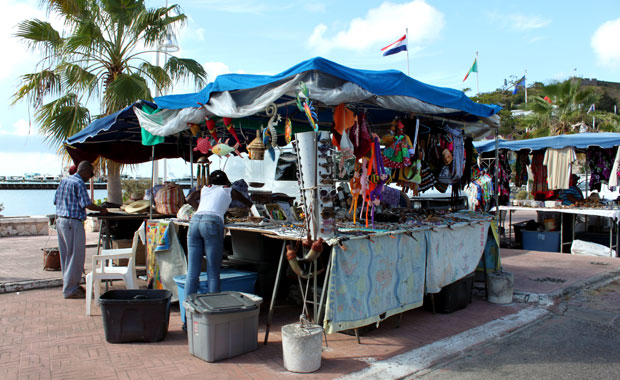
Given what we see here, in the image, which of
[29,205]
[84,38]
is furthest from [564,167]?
[29,205]

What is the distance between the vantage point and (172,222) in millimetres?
6566

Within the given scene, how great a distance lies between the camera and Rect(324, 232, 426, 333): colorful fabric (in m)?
4.77

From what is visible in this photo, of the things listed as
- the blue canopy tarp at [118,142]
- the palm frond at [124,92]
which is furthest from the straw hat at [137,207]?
the palm frond at [124,92]

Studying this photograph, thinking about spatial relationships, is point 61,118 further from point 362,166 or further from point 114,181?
point 362,166

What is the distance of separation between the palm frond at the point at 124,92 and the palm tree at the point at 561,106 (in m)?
18.9

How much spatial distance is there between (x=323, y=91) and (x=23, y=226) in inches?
588

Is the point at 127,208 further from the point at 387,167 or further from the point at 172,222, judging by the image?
the point at 387,167

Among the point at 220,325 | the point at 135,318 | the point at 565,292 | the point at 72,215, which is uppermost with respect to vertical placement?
the point at 72,215

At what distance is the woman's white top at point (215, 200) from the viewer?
5333 mm

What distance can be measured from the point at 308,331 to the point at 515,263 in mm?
7775

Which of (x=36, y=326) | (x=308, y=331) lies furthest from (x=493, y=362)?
(x=36, y=326)

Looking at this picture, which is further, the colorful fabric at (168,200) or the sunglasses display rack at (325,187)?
the colorful fabric at (168,200)

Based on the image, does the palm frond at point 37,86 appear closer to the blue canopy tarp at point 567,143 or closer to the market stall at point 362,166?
the market stall at point 362,166

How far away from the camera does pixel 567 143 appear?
1173cm
